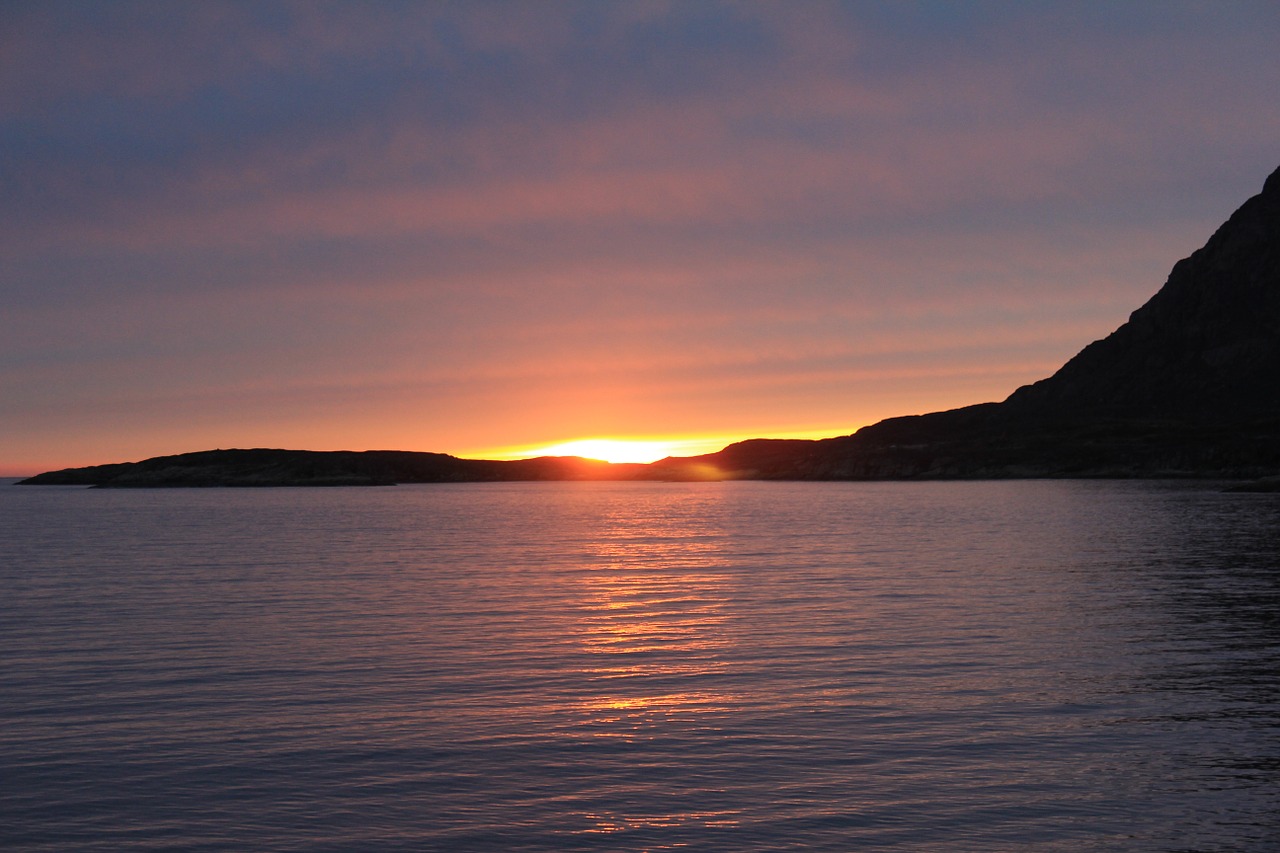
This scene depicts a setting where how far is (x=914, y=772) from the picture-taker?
18781 millimetres

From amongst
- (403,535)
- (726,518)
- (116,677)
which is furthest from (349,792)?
(726,518)

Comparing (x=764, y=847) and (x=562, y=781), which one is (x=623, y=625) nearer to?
(x=562, y=781)

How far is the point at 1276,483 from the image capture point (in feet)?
460

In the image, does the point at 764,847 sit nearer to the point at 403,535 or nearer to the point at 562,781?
the point at 562,781

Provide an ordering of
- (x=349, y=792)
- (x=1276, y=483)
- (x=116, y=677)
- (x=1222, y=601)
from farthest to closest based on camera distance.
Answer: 1. (x=1276, y=483)
2. (x=1222, y=601)
3. (x=116, y=677)
4. (x=349, y=792)

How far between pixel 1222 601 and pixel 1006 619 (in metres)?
9.65

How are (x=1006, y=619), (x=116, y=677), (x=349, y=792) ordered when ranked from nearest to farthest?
(x=349, y=792)
(x=116, y=677)
(x=1006, y=619)

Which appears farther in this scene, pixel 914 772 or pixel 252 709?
pixel 252 709

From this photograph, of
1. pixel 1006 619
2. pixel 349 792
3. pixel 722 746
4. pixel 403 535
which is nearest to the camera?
pixel 349 792

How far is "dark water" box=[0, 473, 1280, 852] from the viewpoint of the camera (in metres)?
16.6

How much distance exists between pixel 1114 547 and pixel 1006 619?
33.6 m

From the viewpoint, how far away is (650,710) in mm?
24078

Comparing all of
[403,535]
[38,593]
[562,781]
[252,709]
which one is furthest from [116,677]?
[403,535]

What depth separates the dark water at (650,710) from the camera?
54.6 ft
